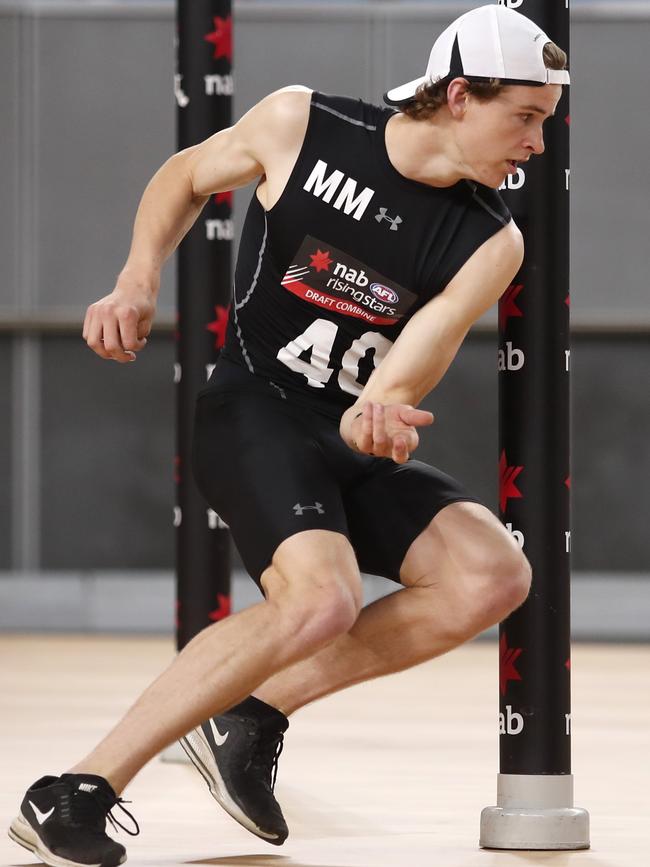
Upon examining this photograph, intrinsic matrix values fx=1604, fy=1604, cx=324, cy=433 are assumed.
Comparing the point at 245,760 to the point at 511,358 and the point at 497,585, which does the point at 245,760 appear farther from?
the point at 511,358

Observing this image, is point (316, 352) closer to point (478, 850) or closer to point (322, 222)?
point (322, 222)

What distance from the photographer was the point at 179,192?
324 cm

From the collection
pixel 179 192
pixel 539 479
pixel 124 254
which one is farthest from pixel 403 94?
pixel 124 254

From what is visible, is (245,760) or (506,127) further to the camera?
(245,760)

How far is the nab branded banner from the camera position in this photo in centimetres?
322

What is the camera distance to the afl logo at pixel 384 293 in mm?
3074

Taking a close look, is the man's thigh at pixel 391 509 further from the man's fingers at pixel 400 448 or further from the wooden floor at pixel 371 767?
the wooden floor at pixel 371 767

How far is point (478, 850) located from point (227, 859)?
50 cm

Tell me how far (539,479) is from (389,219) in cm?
61

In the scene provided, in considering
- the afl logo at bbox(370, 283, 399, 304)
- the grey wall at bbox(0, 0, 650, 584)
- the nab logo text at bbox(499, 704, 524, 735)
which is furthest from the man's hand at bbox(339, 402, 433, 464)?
the grey wall at bbox(0, 0, 650, 584)

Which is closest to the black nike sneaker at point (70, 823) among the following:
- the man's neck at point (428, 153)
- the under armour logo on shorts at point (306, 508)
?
the under armour logo on shorts at point (306, 508)

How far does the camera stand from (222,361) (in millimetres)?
3348

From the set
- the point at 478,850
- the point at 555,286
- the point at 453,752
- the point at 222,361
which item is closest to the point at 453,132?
the point at 555,286

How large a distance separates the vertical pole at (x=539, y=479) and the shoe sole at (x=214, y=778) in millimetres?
496
